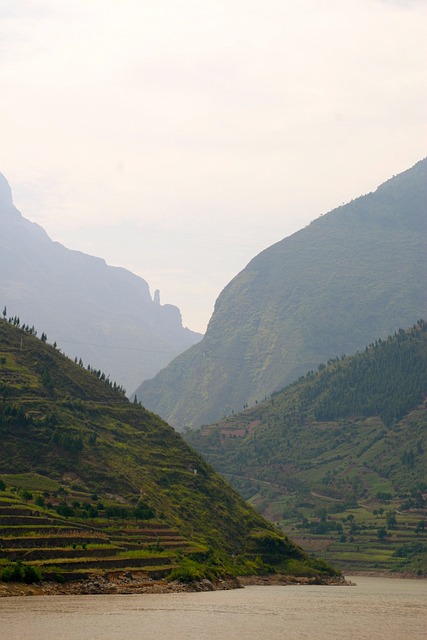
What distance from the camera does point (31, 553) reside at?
142125 millimetres

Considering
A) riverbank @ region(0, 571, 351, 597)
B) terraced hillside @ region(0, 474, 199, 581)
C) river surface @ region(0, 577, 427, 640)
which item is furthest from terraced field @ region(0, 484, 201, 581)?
river surface @ region(0, 577, 427, 640)

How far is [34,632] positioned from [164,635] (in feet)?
46.4

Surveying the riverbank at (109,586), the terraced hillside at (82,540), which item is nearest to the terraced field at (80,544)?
the terraced hillside at (82,540)

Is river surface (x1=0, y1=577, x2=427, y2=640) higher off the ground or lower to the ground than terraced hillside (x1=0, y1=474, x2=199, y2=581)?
lower

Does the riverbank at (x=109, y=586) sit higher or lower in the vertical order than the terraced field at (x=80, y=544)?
lower

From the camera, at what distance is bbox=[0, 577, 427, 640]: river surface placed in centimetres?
11625

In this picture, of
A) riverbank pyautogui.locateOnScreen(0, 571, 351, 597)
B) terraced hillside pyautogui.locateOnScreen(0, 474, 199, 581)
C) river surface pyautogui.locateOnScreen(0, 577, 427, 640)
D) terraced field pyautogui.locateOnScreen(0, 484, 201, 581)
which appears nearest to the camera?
river surface pyautogui.locateOnScreen(0, 577, 427, 640)

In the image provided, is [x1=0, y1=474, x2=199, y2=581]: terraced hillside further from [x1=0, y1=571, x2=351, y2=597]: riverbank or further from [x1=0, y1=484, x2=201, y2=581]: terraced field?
[x1=0, y1=571, x2=351, y2=597]: riverbank

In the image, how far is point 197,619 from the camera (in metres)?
131

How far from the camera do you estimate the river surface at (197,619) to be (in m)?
116

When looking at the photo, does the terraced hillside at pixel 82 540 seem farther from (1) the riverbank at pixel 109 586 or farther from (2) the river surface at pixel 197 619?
(2) the river surface at pixel 197 619

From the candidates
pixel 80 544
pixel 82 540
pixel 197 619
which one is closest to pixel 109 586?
pixel 80 544

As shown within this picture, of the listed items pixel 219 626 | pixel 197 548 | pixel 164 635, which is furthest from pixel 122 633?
pixel 197 548

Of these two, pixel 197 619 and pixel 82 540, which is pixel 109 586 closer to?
pixel 82 540
